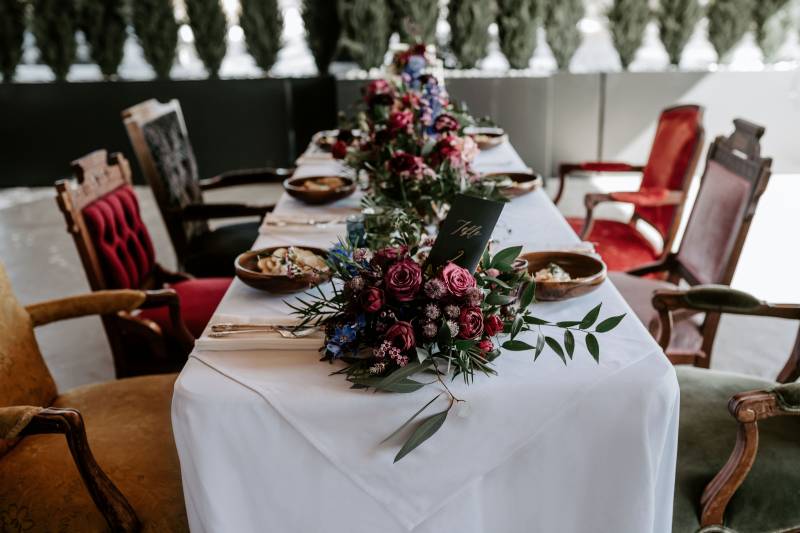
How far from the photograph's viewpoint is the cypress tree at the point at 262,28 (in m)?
6.26

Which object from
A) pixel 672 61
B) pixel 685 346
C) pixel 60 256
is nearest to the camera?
pixel 685 346

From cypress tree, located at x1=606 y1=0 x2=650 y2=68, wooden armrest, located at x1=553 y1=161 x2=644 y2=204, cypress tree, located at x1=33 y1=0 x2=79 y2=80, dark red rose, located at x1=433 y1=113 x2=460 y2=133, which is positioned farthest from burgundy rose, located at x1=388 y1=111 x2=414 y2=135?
cypress tree, located at x1=33 y1=0 x2=79 y2=80

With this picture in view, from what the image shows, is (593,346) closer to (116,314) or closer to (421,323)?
(421,323)

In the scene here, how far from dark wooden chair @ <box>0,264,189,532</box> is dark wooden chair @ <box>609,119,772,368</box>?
4.53 feet

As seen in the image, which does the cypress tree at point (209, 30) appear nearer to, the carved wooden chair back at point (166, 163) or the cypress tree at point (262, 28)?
the cypress tree at point (262, 28)

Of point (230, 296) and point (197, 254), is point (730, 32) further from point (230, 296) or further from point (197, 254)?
point (230, 296)

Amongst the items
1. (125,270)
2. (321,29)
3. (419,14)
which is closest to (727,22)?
(419,14)

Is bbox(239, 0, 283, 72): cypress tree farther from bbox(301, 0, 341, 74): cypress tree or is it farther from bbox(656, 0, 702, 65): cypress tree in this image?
bbox(656, 0, 702, 65): cypress tree

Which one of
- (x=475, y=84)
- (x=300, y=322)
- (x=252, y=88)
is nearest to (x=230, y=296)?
(x=300, y=322)

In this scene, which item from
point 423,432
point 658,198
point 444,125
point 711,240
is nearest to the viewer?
point 423,432

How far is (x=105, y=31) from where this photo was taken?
633cm

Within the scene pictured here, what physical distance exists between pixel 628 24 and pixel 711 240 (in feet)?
13.9

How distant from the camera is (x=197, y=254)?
10.1 feet

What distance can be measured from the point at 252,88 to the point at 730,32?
3.92m
